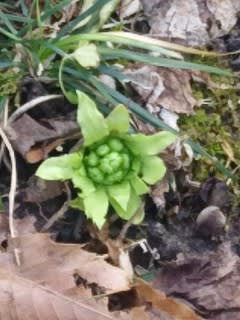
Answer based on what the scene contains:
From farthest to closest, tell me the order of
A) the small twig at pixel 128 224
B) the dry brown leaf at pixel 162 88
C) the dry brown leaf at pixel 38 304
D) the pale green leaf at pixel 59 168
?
the dry brown leaf at pixel 162 88, the small twig at pixel 128 224, the pale green leaf at pixel 59 168, the dry brown leaf at pixel 38 304

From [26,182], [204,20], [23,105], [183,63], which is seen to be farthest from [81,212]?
[204,20]

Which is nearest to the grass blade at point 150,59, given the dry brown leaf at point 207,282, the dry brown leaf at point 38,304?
the dry brown leaf at point 207,282

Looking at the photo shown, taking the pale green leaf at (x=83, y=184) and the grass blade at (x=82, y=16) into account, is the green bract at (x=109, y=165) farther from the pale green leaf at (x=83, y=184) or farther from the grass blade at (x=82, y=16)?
the grass blade at (x=82, y=16)

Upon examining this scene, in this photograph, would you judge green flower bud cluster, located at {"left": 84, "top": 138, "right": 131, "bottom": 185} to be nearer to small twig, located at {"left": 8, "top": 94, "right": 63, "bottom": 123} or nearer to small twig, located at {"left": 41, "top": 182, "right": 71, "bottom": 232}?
small twig, located at {"left": 41, "top": 182, "right": 71, "bottom": 232}

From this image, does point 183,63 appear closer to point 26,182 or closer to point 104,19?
point 104,19

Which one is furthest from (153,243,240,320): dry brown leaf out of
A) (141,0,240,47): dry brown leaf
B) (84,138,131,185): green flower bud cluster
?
(141,0,240,47): dry brown leaf

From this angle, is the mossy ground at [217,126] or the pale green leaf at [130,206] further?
the mossy ground at [217,126]
